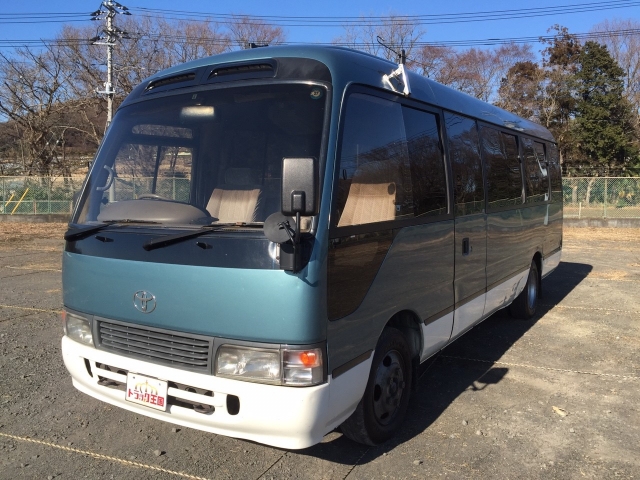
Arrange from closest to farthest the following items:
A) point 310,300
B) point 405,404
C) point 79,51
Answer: point 310,300
point 405,404
point 79,51

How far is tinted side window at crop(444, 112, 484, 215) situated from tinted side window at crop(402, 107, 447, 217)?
28cm

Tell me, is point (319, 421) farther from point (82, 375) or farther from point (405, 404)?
point (82, 375)

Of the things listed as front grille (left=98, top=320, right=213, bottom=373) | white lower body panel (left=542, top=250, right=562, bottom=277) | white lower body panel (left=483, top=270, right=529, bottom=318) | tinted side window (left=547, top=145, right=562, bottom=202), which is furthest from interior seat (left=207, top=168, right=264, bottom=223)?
tinted side window (left=547, top=145, right=562, bottom=202)

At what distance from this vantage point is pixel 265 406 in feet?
10.2

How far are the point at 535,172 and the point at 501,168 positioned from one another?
5.93 ft

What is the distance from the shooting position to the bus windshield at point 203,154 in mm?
3404

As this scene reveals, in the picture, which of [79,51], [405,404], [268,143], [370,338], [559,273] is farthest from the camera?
[79,51]

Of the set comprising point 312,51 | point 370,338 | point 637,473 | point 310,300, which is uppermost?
point 312,51

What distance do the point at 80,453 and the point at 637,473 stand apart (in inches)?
144

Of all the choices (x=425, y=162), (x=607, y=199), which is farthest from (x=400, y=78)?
(x=607, y=199)

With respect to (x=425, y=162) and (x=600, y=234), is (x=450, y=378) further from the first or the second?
(x=600, y=234)

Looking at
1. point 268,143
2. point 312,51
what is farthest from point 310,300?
point 312,51

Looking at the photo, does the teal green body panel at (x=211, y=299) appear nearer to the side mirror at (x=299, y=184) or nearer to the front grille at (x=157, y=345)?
the front grille at (x=157, y=345)

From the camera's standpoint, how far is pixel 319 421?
318 centimetres
